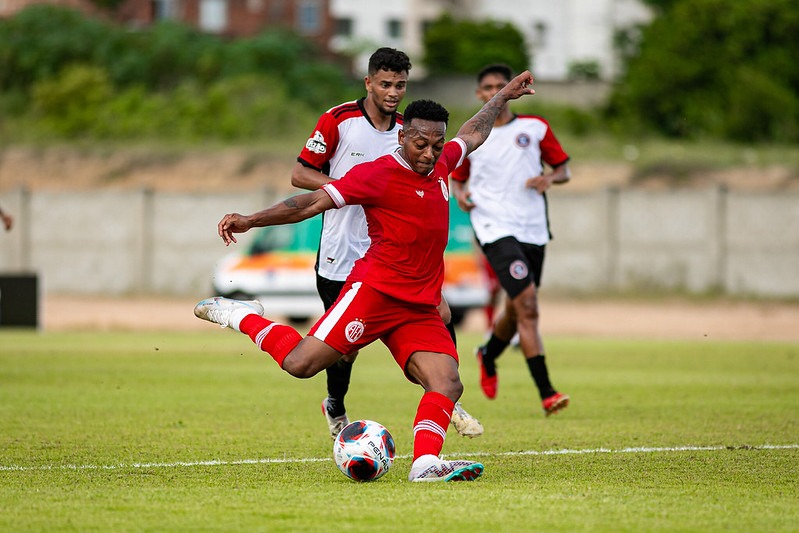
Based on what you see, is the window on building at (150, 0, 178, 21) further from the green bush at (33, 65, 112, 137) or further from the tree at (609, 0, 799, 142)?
the tree at (609, 0, 799, 142)

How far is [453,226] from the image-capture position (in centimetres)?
2538

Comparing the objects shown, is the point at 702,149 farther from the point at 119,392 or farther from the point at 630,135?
the point at 119,392

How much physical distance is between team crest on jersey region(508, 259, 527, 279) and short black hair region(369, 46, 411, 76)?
9.87 ft

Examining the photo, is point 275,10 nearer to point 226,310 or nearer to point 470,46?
point 470,46

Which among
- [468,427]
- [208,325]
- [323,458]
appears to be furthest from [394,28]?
[323,458]

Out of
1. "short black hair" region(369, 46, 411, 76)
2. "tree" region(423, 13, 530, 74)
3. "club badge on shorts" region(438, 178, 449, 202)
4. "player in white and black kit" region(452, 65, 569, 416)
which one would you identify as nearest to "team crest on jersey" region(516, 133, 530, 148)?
"player in white and black kit" region(452, 65, 569, 416)

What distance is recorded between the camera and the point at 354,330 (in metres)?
7.69

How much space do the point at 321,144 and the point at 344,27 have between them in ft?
240

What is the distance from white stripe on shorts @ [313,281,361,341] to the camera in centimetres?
772

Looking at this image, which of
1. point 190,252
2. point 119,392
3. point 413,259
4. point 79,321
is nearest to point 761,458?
point 413,259

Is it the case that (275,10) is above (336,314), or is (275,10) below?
above

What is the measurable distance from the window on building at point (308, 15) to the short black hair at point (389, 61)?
7064 centimetres

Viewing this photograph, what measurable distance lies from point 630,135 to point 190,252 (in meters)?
22.2

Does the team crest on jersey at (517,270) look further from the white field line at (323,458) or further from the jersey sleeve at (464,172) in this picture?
the white field line at (323,458)
